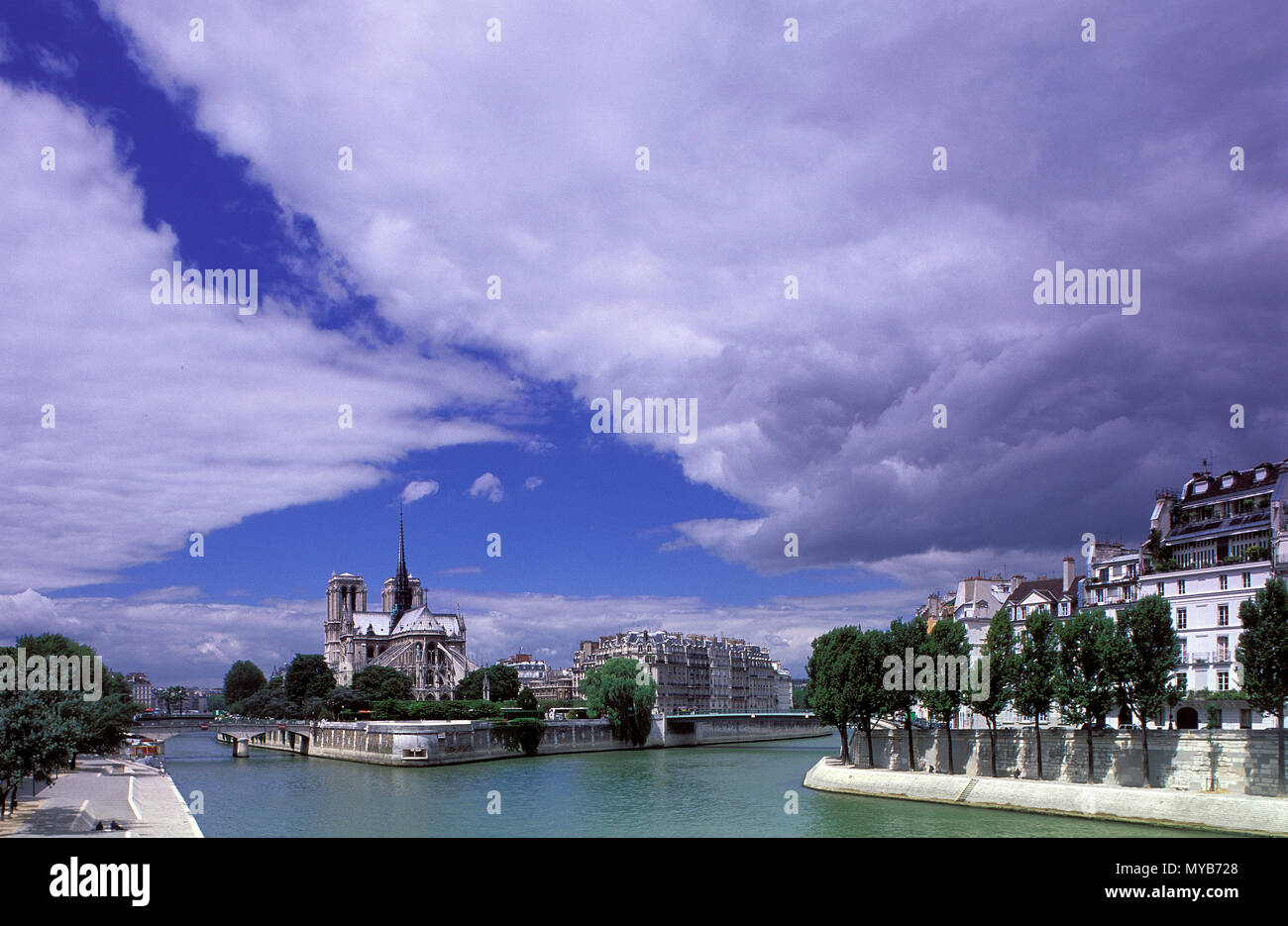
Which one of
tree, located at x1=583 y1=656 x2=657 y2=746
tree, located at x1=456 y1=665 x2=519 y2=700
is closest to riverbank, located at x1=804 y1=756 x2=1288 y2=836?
tree, located at x1=583 y1=656 x2=657 y2=746

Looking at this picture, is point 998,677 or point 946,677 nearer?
point 998,677

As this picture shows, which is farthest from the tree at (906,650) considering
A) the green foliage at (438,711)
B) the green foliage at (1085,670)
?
the green foliage at (438,711)

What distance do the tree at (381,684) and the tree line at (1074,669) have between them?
95.0 meters

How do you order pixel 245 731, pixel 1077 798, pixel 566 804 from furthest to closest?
1. pixel 245 731
2. pixel 566 804
3. pixel 1077 798

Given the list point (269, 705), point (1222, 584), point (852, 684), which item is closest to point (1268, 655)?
point (1222, 584)

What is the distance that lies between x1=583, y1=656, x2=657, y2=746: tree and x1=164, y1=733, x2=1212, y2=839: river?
19753mm

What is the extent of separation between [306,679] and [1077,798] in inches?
4752

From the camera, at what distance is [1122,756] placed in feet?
154

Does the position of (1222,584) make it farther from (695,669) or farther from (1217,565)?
(695,669)

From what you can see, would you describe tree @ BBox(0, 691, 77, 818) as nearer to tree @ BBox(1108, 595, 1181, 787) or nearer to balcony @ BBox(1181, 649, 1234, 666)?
tree @ BBox(1108, 595, 1181, 787)
